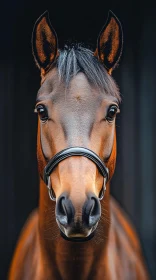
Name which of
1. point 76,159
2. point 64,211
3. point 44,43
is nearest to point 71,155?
point 76,159

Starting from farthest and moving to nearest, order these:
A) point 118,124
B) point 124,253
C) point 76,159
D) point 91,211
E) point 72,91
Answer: point 118,124
point 124,253
point 72,91
point 76,159
point 91,211

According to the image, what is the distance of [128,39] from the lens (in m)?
3.46

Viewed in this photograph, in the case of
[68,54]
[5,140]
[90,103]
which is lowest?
[5,140]

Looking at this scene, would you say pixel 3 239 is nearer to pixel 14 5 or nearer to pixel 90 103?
pixel 14 5

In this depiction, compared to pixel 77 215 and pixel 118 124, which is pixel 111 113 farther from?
pixel 118 124

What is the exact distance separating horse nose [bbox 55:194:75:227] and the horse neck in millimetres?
251

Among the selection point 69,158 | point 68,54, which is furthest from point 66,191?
point 68,54

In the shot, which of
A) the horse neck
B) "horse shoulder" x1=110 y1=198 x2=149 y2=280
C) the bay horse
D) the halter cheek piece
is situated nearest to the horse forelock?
the bay horse

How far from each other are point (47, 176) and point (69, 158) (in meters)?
0.15

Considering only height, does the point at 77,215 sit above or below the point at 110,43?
below

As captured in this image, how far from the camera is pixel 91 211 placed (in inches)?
62.5

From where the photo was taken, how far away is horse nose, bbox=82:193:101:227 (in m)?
1.58

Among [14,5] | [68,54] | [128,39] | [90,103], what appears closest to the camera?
[90,103]

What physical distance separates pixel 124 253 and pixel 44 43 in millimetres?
900
